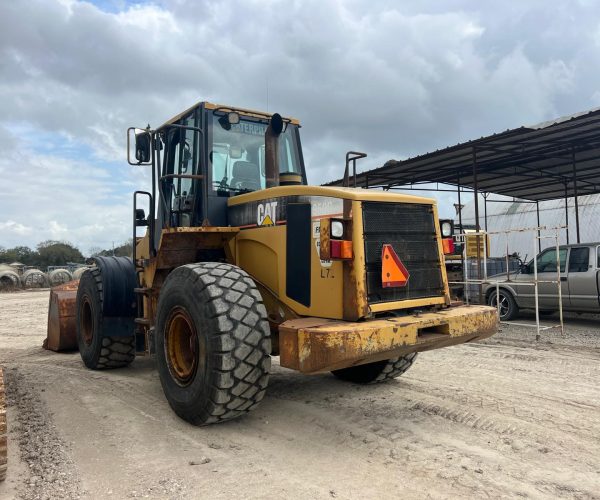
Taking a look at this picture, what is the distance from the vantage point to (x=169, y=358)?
4586mm

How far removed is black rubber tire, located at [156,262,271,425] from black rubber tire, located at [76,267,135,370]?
253 centimetres

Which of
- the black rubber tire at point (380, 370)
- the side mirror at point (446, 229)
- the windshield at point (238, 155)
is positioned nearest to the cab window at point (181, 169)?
the windshield at point (238, 155)

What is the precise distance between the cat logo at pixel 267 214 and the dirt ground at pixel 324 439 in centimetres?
171

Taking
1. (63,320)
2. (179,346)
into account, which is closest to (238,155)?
(179,346)

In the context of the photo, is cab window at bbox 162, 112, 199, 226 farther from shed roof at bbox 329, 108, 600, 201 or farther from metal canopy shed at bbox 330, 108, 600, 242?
metal canopy shed at bbox 330, 108, 600, 242

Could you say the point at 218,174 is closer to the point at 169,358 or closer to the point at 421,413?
the point at 169,358

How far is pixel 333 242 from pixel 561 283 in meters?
8.68

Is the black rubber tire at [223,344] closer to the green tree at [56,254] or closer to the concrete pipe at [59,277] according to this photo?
the concrete pipe at [59,277]

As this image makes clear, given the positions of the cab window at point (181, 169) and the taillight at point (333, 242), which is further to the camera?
the cab window at point (181, 169)

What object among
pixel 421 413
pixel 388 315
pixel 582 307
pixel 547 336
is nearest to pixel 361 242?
pixel 388 315

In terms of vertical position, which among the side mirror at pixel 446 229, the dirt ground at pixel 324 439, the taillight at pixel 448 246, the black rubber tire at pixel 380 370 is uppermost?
the side mirror at pixel 446 229

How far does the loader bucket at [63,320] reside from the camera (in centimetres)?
820

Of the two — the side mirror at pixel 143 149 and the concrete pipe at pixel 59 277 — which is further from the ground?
the side mirror at pixel 143 149

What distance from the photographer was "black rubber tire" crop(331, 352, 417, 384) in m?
5.39
